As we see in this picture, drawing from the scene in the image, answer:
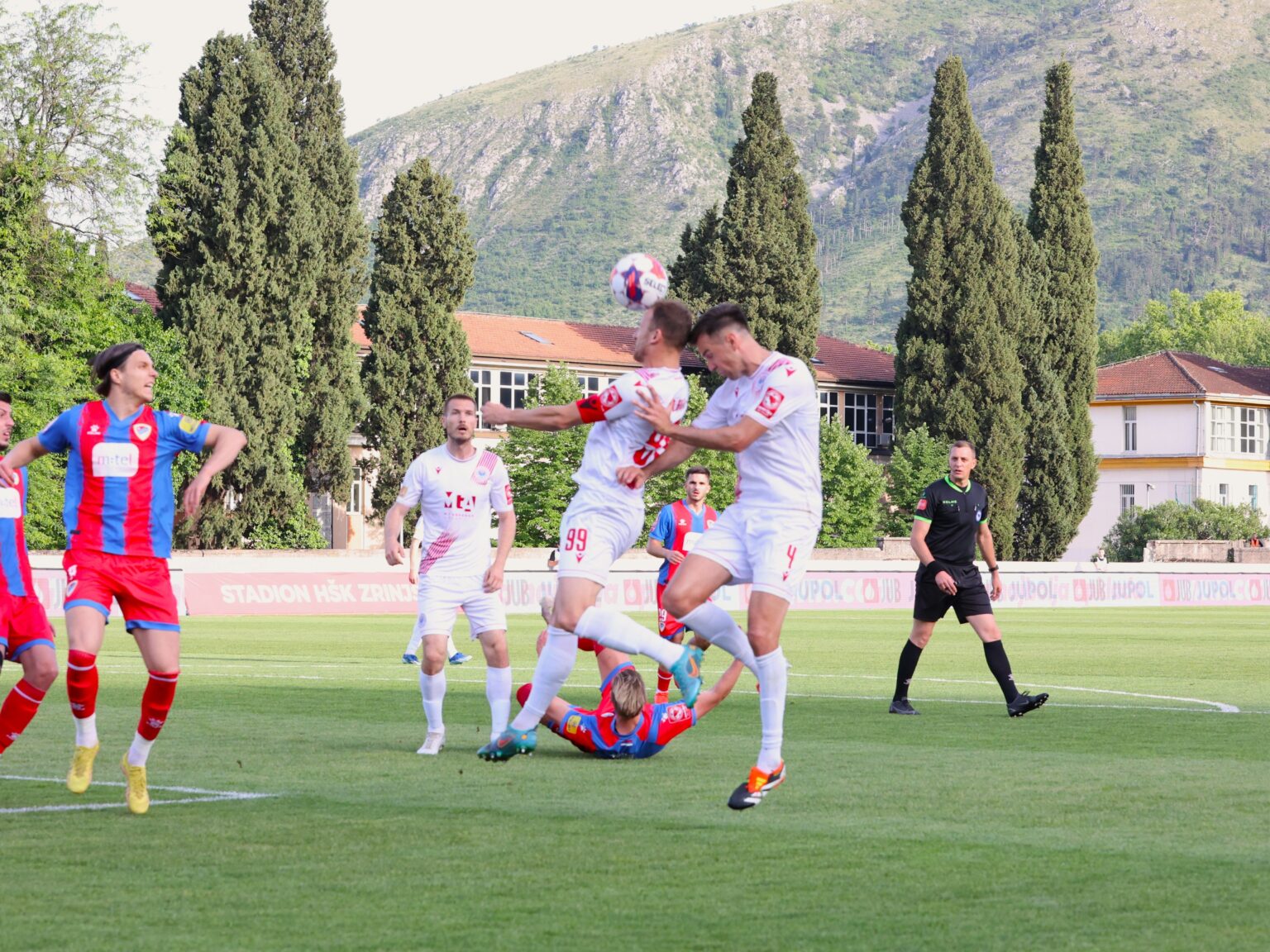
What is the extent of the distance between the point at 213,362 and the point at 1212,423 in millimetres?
56826

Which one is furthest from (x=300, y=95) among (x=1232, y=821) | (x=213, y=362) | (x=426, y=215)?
(x=1232, y=821)

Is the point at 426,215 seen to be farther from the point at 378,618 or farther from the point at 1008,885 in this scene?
the point at 1008,885

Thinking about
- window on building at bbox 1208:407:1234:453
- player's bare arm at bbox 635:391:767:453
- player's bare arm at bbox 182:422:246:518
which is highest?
window on building at bbox 1208:407:1234:453

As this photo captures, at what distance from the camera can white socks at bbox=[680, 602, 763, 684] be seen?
941 cm

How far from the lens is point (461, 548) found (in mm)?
11922

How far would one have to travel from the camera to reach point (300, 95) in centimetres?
6322

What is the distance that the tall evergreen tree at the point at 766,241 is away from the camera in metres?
68.6

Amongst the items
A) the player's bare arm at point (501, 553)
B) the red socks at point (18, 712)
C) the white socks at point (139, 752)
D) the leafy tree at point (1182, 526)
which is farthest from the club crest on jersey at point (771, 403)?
the leafy tree at point (1182, 526)

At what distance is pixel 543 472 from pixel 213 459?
52.4 meters

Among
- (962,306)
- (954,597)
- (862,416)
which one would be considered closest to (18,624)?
(954,597)

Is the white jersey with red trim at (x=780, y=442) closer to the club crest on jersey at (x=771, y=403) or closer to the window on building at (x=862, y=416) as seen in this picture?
the club crest on jersey at (x=771, y=403)

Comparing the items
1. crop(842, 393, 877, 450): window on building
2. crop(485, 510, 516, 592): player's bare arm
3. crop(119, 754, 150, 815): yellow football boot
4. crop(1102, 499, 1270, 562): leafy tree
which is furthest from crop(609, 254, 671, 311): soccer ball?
crop(842, 393, 877, 450): window on building

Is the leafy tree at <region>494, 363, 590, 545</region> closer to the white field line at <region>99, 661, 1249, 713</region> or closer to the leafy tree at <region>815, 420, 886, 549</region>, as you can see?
the leafy tree at <region>815, 420, 886, 549</region>

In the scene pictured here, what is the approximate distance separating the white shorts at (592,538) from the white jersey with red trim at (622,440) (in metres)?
0.07
